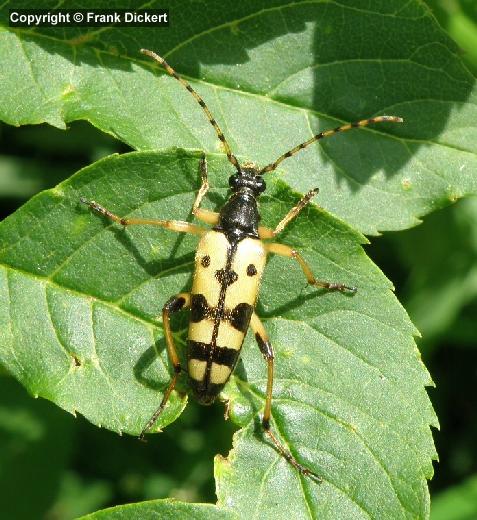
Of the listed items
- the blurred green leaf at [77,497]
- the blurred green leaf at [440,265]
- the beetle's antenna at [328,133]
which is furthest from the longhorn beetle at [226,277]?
the blurred green leaf at [77,497]

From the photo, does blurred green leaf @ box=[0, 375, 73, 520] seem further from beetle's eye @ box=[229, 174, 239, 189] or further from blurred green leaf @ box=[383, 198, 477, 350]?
blurred green leaf @ box=[383, 198, 477, 350]

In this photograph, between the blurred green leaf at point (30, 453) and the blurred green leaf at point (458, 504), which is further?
the blurred green leaf at point (30, 453)

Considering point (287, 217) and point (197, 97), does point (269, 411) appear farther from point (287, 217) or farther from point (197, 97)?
point (197, 97)

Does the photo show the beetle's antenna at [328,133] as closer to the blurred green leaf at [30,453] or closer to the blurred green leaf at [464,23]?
the blurred green leaf at [464,23]

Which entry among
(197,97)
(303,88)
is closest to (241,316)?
(197,97)

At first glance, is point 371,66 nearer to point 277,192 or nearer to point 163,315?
point 277,192

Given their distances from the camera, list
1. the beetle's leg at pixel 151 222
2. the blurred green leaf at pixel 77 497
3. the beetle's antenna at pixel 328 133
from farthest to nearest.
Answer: the blurred green leaf at pixel 77 497, the beetle's antenna at pixel 328 133, the beetle's leg at pixel 151 222

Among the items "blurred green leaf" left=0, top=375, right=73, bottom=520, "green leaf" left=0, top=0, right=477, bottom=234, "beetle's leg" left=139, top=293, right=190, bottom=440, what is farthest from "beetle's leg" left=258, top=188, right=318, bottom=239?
"blurred green leaf" left=0, top=375, right=73, bottom=520

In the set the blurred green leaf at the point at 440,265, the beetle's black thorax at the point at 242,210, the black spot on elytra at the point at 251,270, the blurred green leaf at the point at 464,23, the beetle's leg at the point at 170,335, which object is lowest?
the blurred green leaf at the point at 440,265

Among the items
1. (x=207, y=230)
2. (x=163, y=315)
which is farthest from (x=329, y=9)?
(x=163, y=315)
